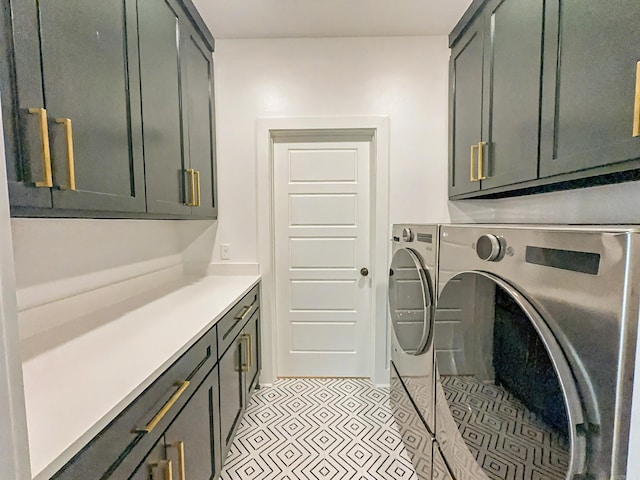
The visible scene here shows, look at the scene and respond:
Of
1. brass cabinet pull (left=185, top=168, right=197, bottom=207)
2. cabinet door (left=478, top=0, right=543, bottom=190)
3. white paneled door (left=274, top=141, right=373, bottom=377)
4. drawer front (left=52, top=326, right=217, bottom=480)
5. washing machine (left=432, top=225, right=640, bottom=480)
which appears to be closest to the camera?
washing machine (left=432, top=225, right=640, bottom=480)

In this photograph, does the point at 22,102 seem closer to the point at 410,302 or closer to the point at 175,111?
the point at 175,111

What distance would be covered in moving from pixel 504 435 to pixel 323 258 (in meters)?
1.77

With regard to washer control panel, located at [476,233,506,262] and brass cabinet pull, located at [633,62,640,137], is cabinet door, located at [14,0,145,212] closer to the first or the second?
washer control panel, located at [476,233,506,262]

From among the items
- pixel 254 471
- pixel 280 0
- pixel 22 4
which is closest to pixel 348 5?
pixel 280 0

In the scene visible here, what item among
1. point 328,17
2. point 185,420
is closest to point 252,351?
point 185,420

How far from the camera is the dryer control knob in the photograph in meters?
0.82

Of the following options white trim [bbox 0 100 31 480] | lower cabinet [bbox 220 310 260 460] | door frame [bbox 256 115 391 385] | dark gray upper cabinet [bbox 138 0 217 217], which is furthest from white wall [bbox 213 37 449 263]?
white trim [bbox 0 100 31 480]

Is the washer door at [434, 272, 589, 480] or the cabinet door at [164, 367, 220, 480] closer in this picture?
the washer door at [434, 272, 589, 480]

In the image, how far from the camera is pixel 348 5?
191 centimetres

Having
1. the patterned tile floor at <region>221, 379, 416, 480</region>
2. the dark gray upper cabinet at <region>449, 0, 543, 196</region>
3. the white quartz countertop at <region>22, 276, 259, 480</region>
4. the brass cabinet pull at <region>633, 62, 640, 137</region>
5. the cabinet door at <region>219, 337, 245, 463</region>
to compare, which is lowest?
the patterned tile floor at <region>221, 379, 416, 480</region>

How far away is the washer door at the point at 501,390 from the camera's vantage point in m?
0.63

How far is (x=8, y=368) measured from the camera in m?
0.42

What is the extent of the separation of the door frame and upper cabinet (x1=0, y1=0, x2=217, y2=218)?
0.60 meters

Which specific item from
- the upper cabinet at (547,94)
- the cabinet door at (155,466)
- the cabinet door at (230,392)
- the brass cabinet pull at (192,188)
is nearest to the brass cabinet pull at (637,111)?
the upper cabinet at (547,94)
